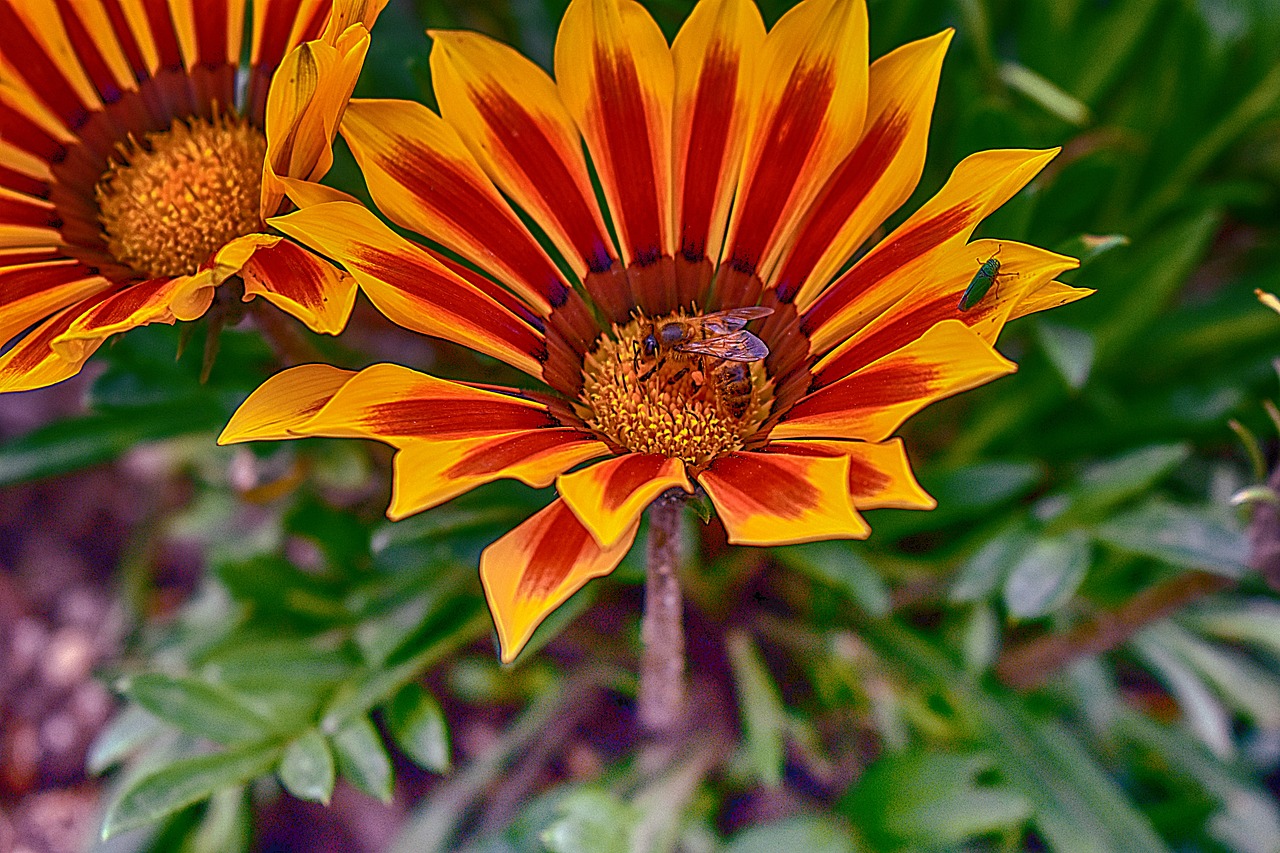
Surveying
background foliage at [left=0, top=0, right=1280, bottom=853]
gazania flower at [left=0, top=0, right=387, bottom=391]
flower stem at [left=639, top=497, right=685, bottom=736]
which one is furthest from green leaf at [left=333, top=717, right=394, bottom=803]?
gazania flower at [left=0, top=0, right=387, bottom=391]

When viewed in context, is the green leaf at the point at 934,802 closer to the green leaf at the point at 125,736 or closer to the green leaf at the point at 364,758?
the green leaf at the point at 364,758

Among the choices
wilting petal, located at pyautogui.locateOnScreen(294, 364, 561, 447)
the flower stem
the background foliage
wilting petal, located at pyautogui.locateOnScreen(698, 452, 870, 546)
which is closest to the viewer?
wilting petal, located at pyautogui.locateOnScreen(698, 452, 870, 546)

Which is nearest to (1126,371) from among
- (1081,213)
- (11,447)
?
(1081,213)

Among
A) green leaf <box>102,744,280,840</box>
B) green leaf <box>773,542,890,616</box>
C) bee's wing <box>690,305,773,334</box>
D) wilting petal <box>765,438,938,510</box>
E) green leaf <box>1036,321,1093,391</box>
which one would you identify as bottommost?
green leaf <box>773,542,890,616</box>

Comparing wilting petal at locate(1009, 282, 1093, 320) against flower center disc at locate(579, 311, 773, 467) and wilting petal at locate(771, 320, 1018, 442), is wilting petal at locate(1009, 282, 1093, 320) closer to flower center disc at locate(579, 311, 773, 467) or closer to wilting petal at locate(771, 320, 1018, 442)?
wilting petal at locate(771, 320, 1018, 442)

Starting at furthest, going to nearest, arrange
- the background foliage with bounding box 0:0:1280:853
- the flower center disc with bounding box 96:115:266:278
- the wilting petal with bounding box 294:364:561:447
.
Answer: the background foliage with bounding box 0:0:1280:853 < the flower center disc with bounding box 96:115:266:278 < the wilting petal with bounding box 294:364:561:447

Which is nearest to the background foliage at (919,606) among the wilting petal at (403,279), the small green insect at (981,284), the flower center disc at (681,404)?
the flower center disc at (681,404)

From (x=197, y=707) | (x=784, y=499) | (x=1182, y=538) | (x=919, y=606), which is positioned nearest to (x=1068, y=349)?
(x=1182, y=538)

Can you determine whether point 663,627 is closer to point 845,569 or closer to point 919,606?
point 845,569

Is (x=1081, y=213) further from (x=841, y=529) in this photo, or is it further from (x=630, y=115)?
(x=841, y=529)
